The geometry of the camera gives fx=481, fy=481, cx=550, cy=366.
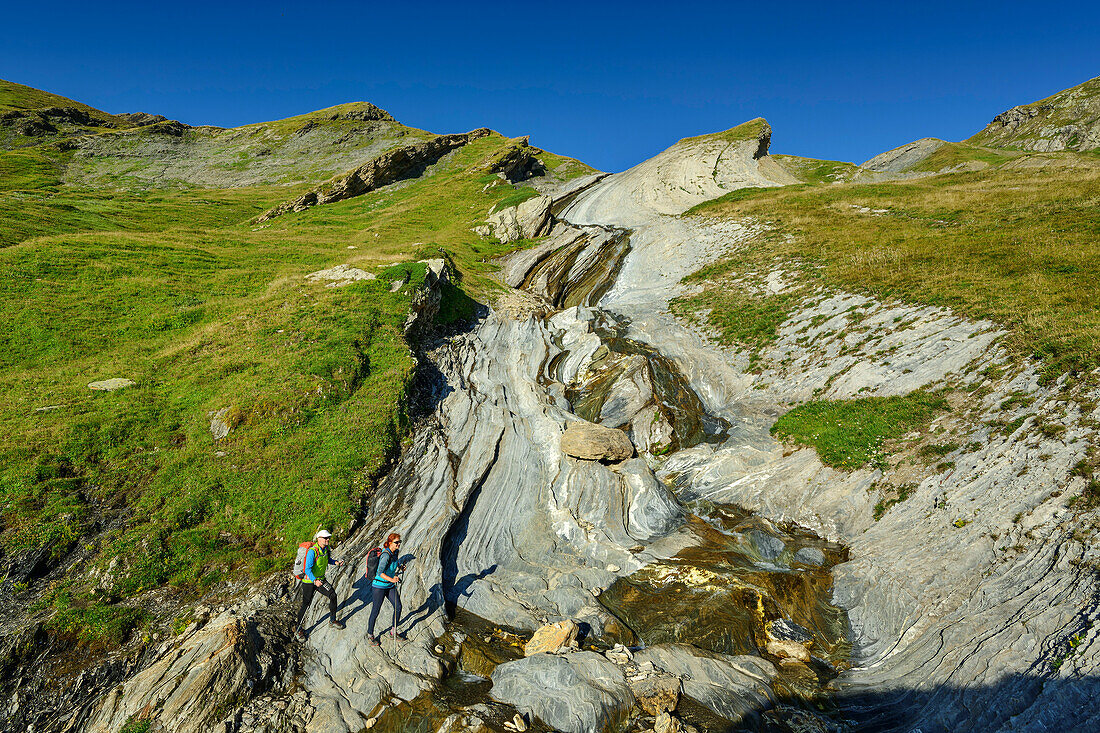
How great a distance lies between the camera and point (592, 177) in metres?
88.6

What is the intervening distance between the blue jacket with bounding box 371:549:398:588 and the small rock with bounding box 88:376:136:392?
1765 cm

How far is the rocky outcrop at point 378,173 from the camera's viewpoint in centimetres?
8024

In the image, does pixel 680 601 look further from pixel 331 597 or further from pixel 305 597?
pixel 305 597

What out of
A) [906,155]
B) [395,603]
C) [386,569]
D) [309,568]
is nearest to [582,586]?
[395,603]

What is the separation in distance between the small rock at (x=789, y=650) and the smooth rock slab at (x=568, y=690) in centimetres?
502

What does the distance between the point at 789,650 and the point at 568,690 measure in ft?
22.4

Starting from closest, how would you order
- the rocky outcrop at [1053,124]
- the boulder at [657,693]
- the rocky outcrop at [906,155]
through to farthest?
the boulder at [657,693], the rocky outcrop at [1053,124], the rocky outcrop at [906,155]

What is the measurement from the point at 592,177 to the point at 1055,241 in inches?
2760

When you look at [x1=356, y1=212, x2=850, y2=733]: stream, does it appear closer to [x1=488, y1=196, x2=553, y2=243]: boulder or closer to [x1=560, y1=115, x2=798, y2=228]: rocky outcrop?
[x1=488, y1=196, x2=553, y2=243]: boulder

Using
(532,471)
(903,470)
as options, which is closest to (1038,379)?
(903,470)

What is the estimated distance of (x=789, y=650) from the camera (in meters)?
13.8

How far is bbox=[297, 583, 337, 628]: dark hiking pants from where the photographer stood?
13.9 metres

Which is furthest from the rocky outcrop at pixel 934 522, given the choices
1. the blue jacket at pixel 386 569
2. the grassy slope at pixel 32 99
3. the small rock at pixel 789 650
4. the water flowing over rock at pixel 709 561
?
the grassy slope at pixel 32 99

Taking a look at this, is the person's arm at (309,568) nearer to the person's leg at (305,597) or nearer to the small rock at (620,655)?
the person's leg at (305,597)
